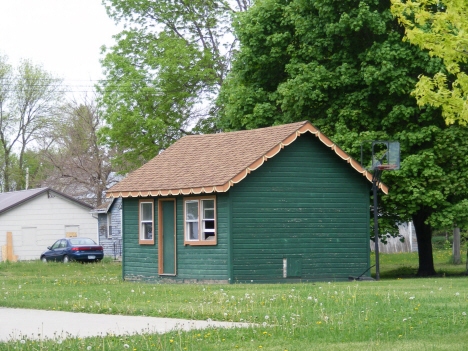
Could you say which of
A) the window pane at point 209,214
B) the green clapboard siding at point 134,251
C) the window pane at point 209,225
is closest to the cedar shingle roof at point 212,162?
the green clapboard siding at point 134,251

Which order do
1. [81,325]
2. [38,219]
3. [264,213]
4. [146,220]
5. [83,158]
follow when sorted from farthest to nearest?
[83,158] → [38,219] → [146,220] → [264,213] → [81,325]

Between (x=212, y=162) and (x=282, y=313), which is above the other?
(x=212, y=162)

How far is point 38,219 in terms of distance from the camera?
4819 cm

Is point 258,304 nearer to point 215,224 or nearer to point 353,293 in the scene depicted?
point 353,293

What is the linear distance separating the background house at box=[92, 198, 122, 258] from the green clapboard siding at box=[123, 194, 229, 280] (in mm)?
24770

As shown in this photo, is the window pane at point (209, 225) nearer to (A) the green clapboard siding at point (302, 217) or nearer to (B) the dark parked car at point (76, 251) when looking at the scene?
(A) the green clapboard siding at point (302, 217)

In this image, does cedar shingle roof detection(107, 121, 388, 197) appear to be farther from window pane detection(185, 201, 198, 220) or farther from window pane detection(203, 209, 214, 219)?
window pane detection(203, 209, 214, 219)

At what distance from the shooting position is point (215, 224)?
22.6 m

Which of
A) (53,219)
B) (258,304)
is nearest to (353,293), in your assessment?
(258,304)

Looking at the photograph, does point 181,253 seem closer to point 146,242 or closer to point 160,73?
point 146,242

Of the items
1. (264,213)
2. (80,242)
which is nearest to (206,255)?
(264,213)

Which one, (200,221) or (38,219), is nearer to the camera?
(200,221)

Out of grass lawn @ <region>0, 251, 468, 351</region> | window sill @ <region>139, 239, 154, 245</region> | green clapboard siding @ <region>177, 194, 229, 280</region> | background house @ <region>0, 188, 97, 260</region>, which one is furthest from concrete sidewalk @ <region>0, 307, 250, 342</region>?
background house @ <region>0, 188, 97, 260</region>

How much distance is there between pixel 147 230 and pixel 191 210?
8.79 ft
